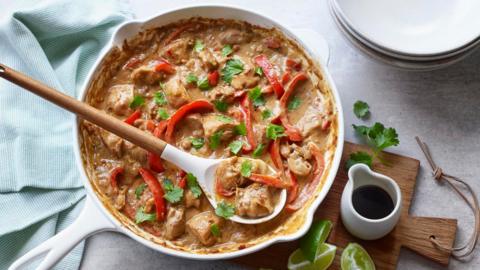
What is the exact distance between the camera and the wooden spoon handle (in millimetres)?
3210

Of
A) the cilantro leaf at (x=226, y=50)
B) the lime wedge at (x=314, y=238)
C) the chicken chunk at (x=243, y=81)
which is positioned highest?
the cilantro leaf at (x=226, y=50)

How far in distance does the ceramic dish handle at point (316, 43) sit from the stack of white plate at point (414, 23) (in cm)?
17

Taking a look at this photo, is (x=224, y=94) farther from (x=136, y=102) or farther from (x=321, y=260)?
(x=321, y=260)

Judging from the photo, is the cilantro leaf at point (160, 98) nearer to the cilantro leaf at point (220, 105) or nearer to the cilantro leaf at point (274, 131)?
the cilantro leaf at point (220, 105)

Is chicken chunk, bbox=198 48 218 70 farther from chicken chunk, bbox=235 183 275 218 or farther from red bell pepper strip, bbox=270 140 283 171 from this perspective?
chicken chunk, bbox=235 183 275 218

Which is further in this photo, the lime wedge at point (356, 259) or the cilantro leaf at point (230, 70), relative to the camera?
the cilantro leaf at point (230, 70)

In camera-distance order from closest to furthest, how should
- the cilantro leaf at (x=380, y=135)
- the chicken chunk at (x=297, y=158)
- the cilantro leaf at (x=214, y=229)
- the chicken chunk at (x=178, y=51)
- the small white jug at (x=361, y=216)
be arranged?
the small white jug at (x=361, y=216)
the cilantro leaf at (x=214, y=229)
the chicken chunk at (x=297, y=158)
the cilantro leaf at (x=380, y=135)
the chicken chunk at (x=178, y=51)

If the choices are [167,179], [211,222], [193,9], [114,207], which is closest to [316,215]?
[211,222]

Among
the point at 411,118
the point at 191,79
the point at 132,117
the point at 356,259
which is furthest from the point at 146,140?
the point at 411,118

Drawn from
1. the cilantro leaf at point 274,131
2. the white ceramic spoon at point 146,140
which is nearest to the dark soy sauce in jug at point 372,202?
the white ceramic spoon at point 146,140

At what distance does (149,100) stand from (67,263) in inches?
41.6

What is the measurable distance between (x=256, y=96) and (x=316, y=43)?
18.2 inches

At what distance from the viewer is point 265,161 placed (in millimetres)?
3457

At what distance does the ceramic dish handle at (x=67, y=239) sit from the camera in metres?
3.04
